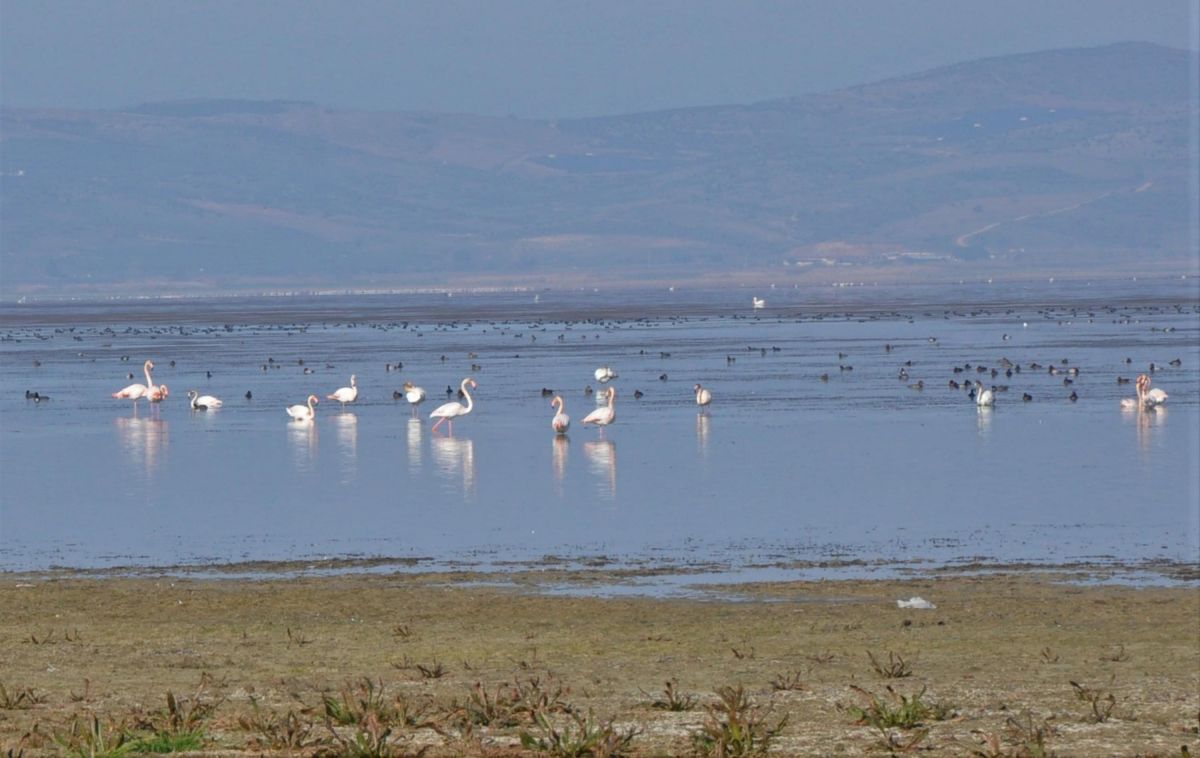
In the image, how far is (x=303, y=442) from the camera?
27.0 metres

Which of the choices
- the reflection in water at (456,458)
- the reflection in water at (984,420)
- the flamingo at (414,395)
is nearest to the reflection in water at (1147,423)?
the reflection in water at (984,420)

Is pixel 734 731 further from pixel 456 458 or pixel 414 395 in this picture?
pixel 414 395

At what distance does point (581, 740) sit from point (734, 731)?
1.79 ft

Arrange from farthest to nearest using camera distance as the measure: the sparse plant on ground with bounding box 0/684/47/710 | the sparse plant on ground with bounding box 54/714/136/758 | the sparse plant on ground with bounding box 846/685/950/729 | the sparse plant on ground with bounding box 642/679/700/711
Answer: the sparse plant on ground with bounding box 0/684/47/710 < the sparse plant on ground with bounding box 642/679/700/711 < the sparse plant on ground with bounding box 846/685/950/729 < the sparse plant on ground with bounding box 54/714/136/758

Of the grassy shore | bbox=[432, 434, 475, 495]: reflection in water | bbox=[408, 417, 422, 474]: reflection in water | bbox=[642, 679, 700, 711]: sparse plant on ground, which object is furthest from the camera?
bbox=[408, 417, 422, 474]: reflection in water

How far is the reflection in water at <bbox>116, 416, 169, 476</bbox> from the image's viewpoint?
82.5ft

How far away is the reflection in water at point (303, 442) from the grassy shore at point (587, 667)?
9066mm

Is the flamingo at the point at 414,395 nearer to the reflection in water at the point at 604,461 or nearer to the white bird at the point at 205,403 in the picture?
the white bird at the point at 205,403

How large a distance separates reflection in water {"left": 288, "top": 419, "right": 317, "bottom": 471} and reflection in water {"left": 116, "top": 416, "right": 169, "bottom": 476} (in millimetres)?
1605

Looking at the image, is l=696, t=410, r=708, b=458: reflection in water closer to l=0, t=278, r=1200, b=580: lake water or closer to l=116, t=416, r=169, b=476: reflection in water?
l=0, t=278, r=1200, b=580: lake water

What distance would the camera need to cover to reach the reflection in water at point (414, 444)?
945 inches

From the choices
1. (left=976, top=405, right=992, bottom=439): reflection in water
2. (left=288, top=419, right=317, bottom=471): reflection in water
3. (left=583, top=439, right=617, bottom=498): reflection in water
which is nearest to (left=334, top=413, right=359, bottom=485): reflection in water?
(left=288, top=419, right=317, bottom=471): reflection in water

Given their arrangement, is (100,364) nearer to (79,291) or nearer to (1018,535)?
(1018,535)

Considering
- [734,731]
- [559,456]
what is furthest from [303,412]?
[734,731]
